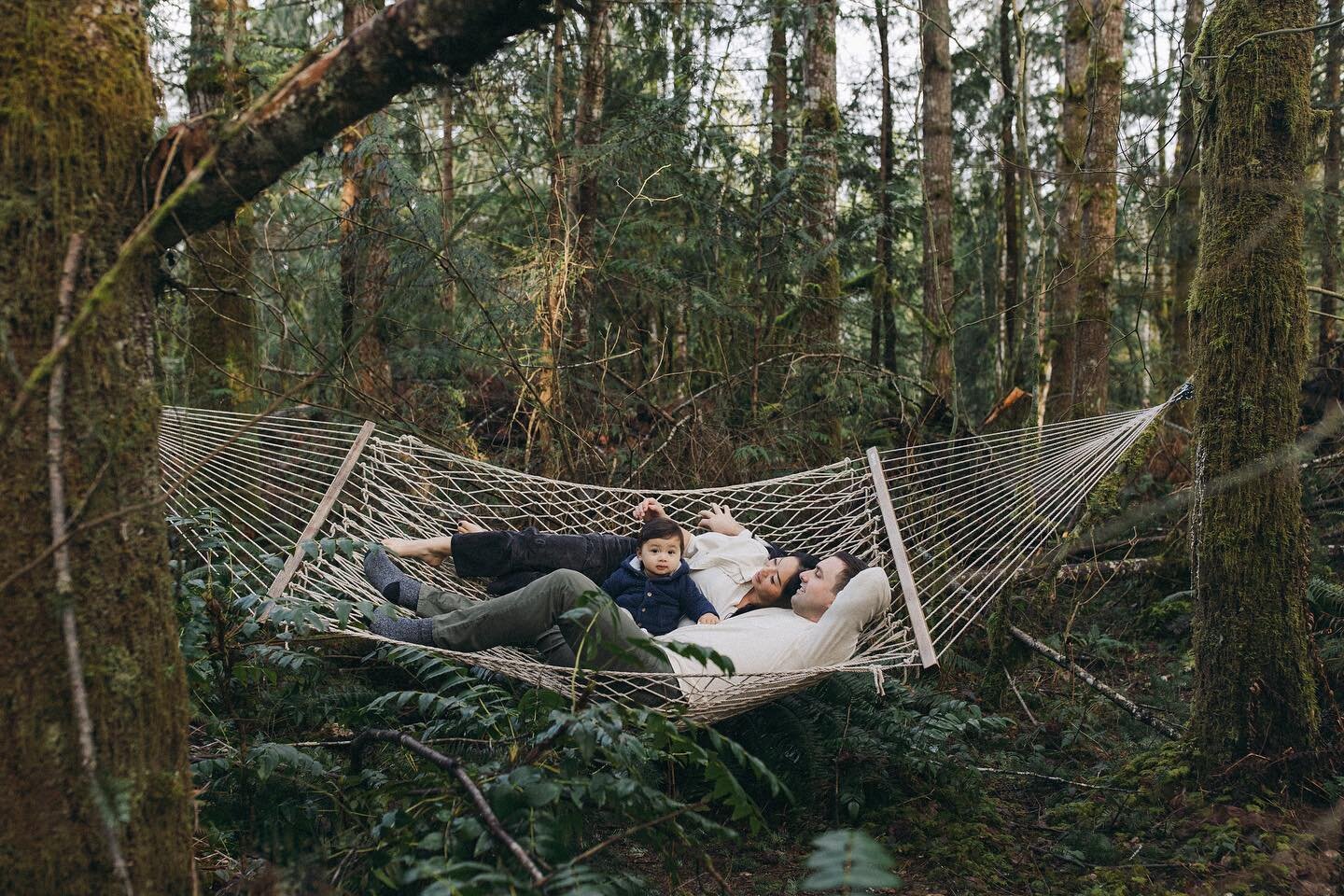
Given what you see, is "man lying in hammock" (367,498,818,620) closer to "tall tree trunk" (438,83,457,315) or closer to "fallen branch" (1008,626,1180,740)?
"fallen branch" (1008,626,1180,740)

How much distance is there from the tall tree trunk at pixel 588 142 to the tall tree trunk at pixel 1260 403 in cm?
259

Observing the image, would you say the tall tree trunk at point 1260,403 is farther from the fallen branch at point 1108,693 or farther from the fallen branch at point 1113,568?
the fallen branch at point 1113,568

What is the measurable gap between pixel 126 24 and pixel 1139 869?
2.33 metres

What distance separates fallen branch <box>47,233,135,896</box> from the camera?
45.2 inches

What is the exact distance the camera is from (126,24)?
4.17 feet

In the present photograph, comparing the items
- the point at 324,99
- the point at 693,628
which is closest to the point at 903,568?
the point at 693,628

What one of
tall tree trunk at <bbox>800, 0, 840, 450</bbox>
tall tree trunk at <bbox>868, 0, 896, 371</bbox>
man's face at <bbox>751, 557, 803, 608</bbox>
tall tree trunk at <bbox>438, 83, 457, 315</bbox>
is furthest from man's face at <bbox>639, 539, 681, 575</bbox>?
tall tree trunk at <bbox>868, 0, 896, 371</bbox>

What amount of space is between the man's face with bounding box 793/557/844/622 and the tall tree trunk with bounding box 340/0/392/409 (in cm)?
197

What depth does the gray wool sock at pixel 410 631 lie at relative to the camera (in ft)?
7.77

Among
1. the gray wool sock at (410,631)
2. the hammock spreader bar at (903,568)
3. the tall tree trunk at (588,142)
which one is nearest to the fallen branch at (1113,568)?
the hammock spreader bar at (903,568)

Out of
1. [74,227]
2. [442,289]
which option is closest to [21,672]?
[74,227]

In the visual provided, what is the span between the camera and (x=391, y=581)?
262cm

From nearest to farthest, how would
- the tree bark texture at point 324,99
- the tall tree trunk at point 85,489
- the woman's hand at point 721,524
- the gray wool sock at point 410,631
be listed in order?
the tall tree trunk at point 85,489 → the tree bark texture at point 324,99 → the gray wool sock at point 410,631 → the woman's hand at point 721,524

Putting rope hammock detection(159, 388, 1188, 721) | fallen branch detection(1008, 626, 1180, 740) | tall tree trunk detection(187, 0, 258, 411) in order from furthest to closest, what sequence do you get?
tall tree trunk detection(187, 0, 258, 411), fallen branch detection(1008, 626, 1180, 740), rope hammock detection(159, 388, 1188, 721)
